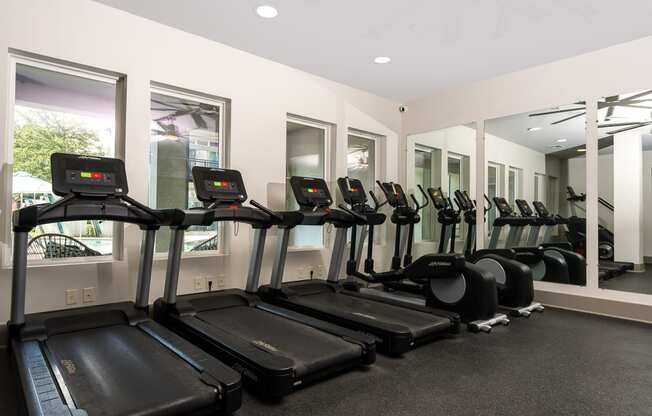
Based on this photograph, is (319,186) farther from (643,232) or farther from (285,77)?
(643,232)

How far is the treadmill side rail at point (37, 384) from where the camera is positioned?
5.71ft

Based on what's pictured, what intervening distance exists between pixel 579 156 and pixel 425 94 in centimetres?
233

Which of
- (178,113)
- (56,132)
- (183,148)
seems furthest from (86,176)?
(178,113)

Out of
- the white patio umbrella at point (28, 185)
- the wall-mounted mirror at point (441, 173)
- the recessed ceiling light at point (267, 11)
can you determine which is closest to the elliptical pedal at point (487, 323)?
the wall-mounted mirror at point (441, 173)

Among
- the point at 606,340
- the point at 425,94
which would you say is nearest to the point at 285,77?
the point at 425,94

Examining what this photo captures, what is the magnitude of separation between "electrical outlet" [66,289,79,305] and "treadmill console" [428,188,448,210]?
4355 mm

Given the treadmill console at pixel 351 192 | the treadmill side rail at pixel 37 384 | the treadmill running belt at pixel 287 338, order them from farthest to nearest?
the treadmill console at pixel 351 192 → the treadmill running belt at pixel 287 338 → the treadmill side rail at pixel 37 384

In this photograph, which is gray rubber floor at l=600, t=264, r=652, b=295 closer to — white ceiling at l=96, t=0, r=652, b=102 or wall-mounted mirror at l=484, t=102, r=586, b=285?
wall-mounted mirror at l=484, t=102, r=586, b=285

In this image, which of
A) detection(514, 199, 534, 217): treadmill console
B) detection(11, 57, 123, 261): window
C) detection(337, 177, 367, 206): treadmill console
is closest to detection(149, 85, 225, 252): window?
detection(11, 57, 123, 261): window

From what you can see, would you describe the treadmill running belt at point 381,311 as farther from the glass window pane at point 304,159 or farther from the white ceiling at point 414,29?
the white ceiling at point 414,29

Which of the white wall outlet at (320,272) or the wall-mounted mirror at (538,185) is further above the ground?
the wall-mounted mirror at (538,185)

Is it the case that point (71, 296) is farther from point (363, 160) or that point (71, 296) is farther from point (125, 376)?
point (363, 160)

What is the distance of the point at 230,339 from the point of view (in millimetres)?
2744

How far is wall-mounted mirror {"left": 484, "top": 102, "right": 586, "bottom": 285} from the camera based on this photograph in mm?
4668
